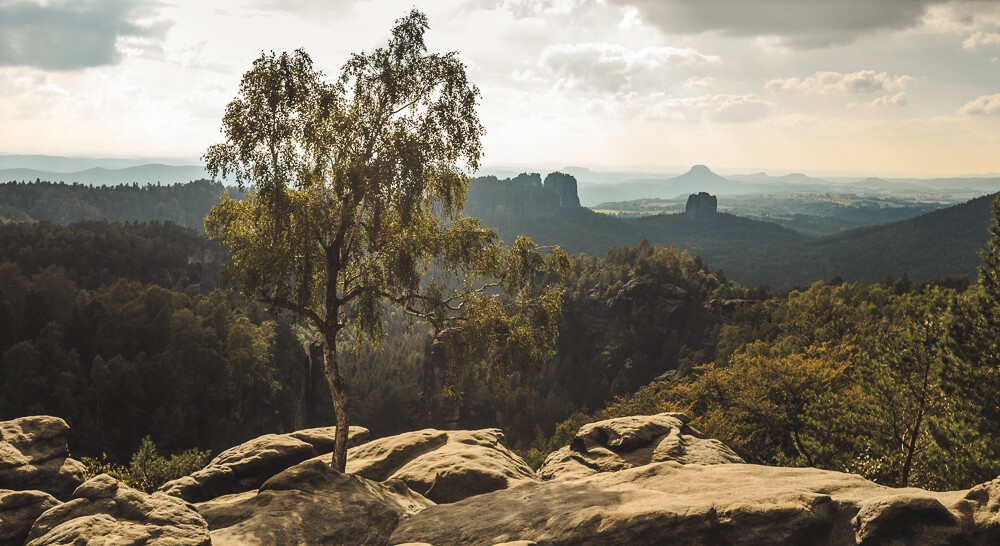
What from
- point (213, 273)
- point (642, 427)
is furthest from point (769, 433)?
point (213, 273)

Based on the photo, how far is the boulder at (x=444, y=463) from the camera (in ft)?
68.0

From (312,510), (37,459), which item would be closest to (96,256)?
(37,459)

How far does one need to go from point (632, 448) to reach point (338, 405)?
1307 cm

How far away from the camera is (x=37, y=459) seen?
54.4 feet

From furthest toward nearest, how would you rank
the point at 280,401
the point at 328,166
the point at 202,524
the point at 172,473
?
1. the point at 280,401
2. the point at 172,473
3. the point at 328,166
4. the point at 202,524

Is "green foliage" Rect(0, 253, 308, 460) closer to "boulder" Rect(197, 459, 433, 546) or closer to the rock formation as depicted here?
the rock formation

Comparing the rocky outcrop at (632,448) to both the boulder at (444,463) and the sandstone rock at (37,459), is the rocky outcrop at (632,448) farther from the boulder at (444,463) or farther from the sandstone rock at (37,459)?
the sandstone rock at (37,459)

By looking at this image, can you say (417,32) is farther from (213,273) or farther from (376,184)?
(213,273)

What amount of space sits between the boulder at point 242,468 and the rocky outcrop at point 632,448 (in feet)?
35.0

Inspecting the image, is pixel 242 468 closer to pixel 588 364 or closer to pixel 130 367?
pixel 130 367

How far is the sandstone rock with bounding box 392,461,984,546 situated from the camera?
12859 millimetres

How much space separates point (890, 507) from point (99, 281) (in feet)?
496

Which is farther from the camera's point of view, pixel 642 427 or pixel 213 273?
pixel 213 273

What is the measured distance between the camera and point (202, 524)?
564 inches
